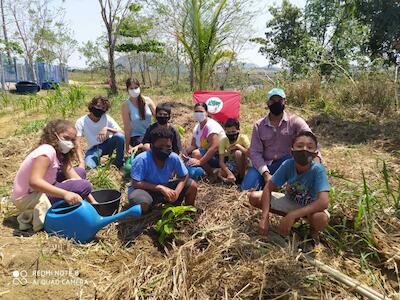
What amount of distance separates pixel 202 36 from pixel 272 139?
6.18 metres

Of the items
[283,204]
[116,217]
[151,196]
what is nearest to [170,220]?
[151,196]

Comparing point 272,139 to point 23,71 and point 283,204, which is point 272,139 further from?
point 23,71

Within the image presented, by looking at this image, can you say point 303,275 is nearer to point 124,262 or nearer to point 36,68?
point 124,262

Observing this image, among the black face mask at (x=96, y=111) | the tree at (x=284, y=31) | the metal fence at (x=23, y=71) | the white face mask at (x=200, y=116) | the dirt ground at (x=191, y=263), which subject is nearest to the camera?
the dirt ground at (x=191, y=263)

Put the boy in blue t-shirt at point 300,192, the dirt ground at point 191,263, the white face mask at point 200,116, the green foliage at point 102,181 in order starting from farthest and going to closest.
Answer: the white face mask at point 200,116
the green foliage at point 102,181
the boy in blue t-shirt at point 300,192
the dirt ground at point 191,263

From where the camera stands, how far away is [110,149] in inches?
164

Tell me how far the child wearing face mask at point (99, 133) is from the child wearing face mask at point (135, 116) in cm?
15

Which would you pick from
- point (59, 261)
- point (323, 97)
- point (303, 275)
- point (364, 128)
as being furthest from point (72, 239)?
point (323, 97)

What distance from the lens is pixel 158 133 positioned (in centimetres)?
281

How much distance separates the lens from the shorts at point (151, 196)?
2.78 meters

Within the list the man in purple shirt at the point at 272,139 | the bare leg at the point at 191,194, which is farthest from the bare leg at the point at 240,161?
the bare leg at the point at 191,194

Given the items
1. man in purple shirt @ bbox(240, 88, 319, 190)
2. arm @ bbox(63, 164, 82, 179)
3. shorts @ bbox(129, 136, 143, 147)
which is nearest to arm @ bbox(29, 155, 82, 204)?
arm @ bbox(63, 164, 82, 179)

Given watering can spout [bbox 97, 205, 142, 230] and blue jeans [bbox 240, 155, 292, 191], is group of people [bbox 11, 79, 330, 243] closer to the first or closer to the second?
blue jeans [bbox 240, 155, 292, 191]

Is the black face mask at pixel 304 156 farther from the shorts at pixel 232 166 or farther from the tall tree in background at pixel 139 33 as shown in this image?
the tall tree in background at pixel 139 33
